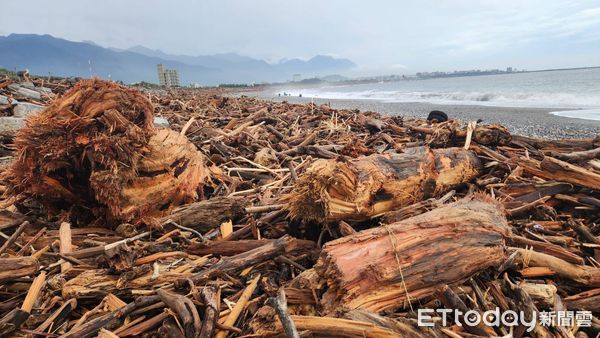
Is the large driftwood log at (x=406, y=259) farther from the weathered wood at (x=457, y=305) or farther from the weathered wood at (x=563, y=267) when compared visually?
the weathered wood at (x=563, y=267)

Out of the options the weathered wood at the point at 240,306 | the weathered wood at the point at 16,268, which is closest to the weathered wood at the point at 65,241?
the weathered wood at the point at 16,268

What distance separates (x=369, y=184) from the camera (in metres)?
2.87

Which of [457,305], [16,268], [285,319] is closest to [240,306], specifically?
[285,319]

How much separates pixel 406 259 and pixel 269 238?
124 centimetres

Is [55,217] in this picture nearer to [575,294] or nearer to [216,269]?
[216,269]

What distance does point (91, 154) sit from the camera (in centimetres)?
287

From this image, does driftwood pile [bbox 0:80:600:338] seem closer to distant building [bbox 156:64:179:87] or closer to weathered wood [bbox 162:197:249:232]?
weathered wood [bbox 162:197:249:232]

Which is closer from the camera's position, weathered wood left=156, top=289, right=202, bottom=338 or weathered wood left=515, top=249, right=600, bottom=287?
weathered wood left=156, top=289, right=202, bottom=338
